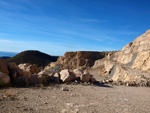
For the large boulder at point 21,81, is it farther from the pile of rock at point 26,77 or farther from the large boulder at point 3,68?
the large boulder at point 3,68

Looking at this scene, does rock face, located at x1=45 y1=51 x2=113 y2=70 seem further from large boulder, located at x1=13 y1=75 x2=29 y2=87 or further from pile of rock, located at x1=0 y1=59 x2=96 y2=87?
large boulder, located at x1=13 y1=75 x2=29 y2=87

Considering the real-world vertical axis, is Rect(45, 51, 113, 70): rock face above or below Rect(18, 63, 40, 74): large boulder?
above

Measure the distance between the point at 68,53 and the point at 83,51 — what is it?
467cm

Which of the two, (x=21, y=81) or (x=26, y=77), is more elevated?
(x=26, y=77)

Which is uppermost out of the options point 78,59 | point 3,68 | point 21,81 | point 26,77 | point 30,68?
point 78,59

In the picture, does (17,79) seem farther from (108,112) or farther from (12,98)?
(108,112)

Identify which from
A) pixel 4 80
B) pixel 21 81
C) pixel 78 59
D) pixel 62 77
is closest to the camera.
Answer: pixel 4 80

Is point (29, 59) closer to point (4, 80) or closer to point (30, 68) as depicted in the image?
point (30, 68)

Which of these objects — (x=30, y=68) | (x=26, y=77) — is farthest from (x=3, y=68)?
(x=30, y=68)

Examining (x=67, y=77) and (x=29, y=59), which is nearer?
(x=67, y=77)

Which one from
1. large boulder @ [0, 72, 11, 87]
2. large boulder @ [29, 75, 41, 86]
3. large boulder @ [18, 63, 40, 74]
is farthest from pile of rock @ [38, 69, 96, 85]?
large boulder @ [18, 63, 40, 74]

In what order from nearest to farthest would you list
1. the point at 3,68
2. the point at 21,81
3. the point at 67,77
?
the point at 21,81 < the point at 3,68 < the point at 67,77

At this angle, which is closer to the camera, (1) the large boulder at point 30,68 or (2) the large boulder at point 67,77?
(2) the large boulder at point 67,77

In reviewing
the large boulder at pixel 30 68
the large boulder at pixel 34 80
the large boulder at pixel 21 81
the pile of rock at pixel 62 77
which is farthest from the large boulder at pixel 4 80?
the large boulder at pixel 30 68
